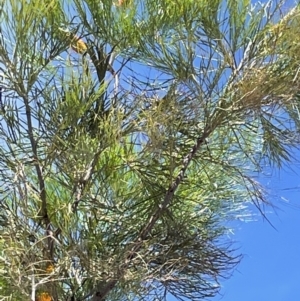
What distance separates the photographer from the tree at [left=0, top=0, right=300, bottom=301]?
101cm

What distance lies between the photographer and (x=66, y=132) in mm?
1051

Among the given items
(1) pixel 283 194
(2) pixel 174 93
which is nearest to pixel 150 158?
(2) pixel 174 93

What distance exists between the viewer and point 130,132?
1.04 m

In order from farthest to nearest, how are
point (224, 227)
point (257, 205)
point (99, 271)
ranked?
point (224, 227), point (257, 205), point (99, 271)

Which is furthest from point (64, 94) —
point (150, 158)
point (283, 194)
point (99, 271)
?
point (283, 194)

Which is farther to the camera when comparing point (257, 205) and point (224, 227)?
point (224, 227)

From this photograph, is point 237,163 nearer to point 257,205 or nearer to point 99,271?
point 257,205

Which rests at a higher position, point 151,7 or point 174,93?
point 151,7

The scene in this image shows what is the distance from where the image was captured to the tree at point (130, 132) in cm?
101

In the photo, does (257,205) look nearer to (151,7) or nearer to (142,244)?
(142,244)

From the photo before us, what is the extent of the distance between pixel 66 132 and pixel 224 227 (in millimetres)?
379

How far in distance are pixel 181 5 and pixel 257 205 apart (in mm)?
357

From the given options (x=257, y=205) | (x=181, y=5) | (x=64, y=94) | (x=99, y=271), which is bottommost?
(x=99, y=271)

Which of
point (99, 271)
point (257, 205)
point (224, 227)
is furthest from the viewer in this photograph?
point (224, 227)
